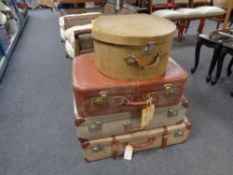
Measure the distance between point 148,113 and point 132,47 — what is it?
1.29ft

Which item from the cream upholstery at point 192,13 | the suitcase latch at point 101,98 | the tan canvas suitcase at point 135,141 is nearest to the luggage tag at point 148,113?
the tan canvas suitcase at point 135,141

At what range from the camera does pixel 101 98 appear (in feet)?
3.44

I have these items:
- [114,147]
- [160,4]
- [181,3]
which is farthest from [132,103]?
[181,3]

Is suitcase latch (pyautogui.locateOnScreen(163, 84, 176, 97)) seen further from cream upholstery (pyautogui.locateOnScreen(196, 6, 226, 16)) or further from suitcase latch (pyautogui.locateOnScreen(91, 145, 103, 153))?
cream upholstery (pyautogui.locateOnScreen(196, 6, 226, 16))

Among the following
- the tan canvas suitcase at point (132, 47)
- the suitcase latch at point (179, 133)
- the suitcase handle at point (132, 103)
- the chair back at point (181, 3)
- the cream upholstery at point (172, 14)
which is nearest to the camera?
the tan canvas suitcase at point (132, 47)

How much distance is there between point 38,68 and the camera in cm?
245

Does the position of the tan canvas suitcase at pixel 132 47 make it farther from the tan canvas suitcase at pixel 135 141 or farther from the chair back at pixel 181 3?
the chair back at pixel 181 3

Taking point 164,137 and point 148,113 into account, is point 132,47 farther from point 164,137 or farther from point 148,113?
point 164,137

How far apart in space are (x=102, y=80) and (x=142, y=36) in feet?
1.04

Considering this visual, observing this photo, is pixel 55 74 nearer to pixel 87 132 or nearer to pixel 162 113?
pixel 87 132

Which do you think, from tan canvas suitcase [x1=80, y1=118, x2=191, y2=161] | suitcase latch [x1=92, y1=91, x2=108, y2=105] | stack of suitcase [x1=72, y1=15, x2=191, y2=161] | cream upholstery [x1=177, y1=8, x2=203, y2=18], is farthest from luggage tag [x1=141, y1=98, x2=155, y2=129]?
cream upholstery [x1=177, y1=8, x2=203, y2=18]

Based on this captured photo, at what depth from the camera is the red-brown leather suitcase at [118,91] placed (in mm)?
1034

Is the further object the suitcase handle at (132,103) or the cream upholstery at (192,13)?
the cream upholstery at (192,13)

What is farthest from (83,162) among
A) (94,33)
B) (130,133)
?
(94,33)
